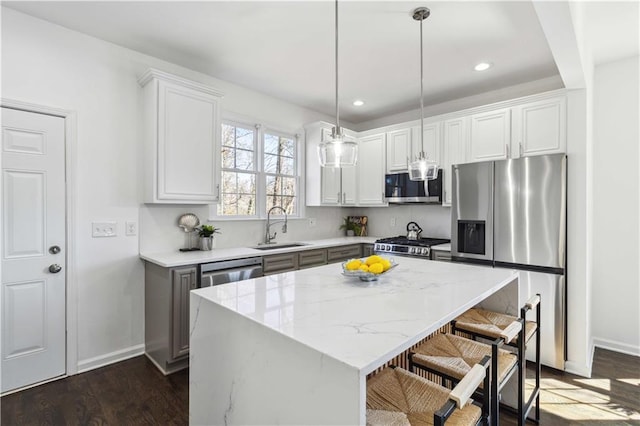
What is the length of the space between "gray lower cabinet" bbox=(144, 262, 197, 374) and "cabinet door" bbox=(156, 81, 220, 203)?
27.5 inches

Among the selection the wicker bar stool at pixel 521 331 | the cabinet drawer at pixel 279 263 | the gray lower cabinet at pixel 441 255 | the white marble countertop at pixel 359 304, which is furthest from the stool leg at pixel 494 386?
the cabinet drawer at pixel 279 263

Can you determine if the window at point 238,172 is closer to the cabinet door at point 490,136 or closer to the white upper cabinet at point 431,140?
the white upper cabinet at point 431,140

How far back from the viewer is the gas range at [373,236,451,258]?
3.60 metres

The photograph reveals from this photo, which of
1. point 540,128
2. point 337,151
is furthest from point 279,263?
point 540,128

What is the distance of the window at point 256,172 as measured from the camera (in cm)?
370

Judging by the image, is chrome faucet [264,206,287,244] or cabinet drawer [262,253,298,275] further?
chrome faucet [264,206,287,244]

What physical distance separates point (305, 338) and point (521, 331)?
1.28 metres

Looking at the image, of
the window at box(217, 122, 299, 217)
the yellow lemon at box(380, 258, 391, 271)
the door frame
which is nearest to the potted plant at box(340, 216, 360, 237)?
the window at box(217, 122, 299, 217)

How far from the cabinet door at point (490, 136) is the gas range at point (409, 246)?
1.07 meters

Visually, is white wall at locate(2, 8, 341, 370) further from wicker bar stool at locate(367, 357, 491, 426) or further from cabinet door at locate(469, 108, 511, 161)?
cabinet door at locate(469, 108, 511, 161)

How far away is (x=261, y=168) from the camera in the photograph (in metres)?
3.98

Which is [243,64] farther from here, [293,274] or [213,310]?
[213,310]

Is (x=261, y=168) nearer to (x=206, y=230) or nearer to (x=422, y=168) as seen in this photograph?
(x=206, y=230)

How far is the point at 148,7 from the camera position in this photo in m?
2.32
